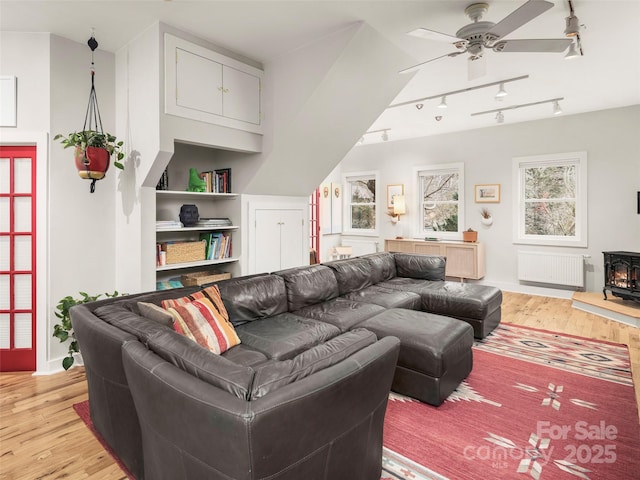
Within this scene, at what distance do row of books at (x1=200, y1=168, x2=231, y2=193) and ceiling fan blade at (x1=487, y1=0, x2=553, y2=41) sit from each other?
269 cm

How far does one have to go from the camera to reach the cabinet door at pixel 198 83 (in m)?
3.01

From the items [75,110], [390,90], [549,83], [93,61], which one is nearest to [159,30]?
[93,61]

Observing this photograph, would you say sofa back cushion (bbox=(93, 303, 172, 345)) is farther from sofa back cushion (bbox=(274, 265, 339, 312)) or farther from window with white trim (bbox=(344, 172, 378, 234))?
window with white trim (bbox=(344, 172, 378, 234))

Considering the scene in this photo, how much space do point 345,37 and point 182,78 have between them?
1368 millimetres

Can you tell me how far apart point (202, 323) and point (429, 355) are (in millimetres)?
1465

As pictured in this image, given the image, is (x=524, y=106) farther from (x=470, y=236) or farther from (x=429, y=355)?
(x=429, y=355)

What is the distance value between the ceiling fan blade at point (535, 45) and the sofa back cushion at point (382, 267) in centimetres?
251

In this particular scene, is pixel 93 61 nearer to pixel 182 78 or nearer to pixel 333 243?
pixel 182 78

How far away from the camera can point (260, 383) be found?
4.22 feet

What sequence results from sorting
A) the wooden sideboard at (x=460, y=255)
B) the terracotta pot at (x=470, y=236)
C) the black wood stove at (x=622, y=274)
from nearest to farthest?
the black wood stove at (x=622, y=274)
the wooden sideboard at (x=460, y=255)
the terracotta pot at (x=470, y=236)

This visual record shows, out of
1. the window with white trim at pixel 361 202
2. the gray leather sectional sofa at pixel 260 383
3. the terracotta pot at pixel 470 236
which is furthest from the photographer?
the window with white trim at pixel 361 202

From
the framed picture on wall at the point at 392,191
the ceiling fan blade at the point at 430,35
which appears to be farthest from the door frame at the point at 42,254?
the framed picture on wall at the point at 392,191

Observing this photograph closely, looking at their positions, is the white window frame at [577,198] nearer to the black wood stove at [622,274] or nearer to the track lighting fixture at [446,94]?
the black wood stove at [622,274]

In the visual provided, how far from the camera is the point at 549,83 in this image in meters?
4.11
